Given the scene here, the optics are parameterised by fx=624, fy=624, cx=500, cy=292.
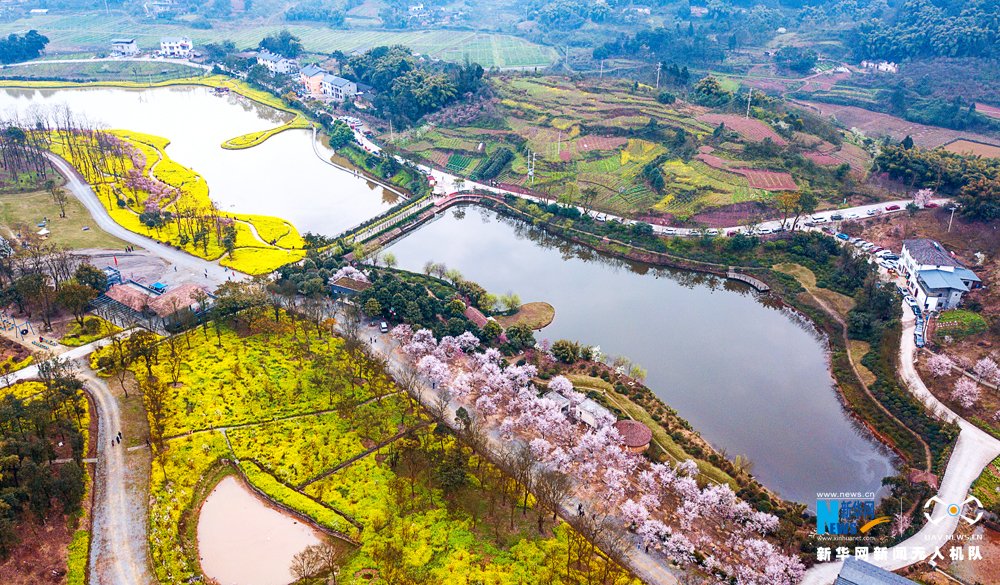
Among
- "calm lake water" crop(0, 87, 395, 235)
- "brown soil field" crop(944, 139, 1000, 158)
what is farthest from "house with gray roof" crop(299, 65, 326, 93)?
"brown soil field" crop(944, 139, 1000, 158)

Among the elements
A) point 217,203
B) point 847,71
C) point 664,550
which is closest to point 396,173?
point 217,203

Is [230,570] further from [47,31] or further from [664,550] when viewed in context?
[47,31]

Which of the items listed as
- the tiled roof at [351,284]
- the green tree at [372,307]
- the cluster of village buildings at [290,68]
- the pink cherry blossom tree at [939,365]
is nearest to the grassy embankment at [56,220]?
the tiled roof at [351,284]

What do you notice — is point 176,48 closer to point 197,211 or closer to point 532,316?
point 197,211

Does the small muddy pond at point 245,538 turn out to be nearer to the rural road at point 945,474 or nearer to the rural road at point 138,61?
the rural road at point 945,474

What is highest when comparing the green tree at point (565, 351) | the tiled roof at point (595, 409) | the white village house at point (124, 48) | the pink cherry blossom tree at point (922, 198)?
the white village house at point (124, 48)
